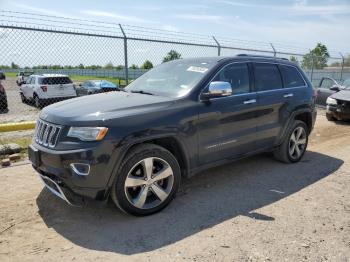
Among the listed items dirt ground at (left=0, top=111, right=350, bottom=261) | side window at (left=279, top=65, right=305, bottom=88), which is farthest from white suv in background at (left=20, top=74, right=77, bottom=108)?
side window at (left=279, top=65, right=305, bottom=88)

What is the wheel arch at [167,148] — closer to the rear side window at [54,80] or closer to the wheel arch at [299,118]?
the wheel arch at [299,118]

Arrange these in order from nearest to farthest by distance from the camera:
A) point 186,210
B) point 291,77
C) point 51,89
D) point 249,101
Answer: point 186,210
point 249,101
point 291,77
point 51,89

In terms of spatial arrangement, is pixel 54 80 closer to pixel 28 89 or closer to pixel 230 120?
pixel 28 89

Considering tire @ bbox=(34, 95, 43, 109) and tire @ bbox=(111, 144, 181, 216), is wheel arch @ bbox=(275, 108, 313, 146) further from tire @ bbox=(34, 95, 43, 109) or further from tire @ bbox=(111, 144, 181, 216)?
tire @ bbox=(34, 95, 43, 109)

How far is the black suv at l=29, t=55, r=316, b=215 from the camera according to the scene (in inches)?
141

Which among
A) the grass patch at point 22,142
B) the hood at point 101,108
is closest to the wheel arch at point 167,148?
the hood at point 101,108

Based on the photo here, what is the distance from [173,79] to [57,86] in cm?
1270

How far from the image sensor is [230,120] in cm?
471

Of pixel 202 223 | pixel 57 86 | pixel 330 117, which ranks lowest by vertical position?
pixel 202 223

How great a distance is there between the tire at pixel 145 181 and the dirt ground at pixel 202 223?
0.16 meters

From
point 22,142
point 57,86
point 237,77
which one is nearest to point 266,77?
point 237,77

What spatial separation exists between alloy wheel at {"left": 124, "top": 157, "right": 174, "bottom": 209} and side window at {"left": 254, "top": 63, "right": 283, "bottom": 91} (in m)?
2.10

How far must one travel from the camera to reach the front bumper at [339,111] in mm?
10094

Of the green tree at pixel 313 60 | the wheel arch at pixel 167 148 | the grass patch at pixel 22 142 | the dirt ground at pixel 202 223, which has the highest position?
the green tree at pixel 313 60
